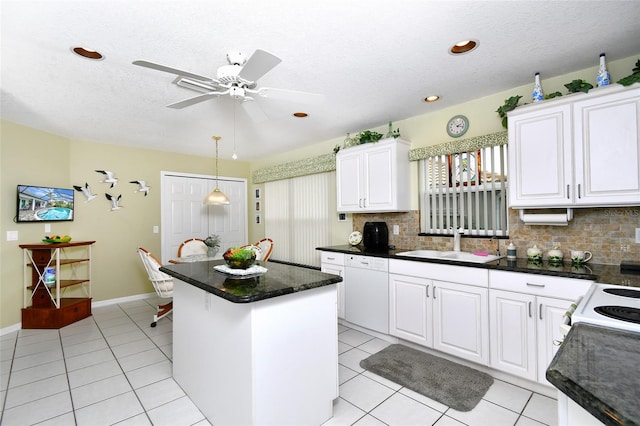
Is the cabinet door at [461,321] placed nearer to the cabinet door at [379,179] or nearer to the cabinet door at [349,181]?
the cabinet door at [379,179]

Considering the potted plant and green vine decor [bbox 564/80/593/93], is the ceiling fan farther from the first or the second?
the potted plant

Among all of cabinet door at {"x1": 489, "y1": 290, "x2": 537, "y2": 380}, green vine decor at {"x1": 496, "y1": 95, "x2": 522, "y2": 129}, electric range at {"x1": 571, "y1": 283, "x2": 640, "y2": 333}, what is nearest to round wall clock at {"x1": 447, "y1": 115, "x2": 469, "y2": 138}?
green vine decor at {"x1": 496, "y1": 95, "x2": 522, "y2": 129}

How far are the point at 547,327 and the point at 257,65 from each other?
265 cm

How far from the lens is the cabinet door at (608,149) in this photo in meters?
2.04

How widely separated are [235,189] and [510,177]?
4.90 m

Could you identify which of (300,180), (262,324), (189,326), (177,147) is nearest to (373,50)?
(262,324)

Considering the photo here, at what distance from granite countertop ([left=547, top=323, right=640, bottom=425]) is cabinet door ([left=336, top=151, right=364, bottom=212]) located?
9.32 ft

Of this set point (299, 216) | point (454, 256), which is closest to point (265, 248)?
point (299, 216)

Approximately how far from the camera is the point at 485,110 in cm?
303

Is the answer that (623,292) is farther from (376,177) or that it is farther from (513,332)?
(376,177)

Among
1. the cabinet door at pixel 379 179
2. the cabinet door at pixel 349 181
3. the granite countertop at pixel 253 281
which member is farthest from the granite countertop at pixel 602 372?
the cabinet door at pixel 349 181

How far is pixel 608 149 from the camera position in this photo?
213 cm

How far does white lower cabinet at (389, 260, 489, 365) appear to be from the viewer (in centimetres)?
251

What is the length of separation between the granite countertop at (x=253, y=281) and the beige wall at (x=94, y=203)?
2.87 meters
